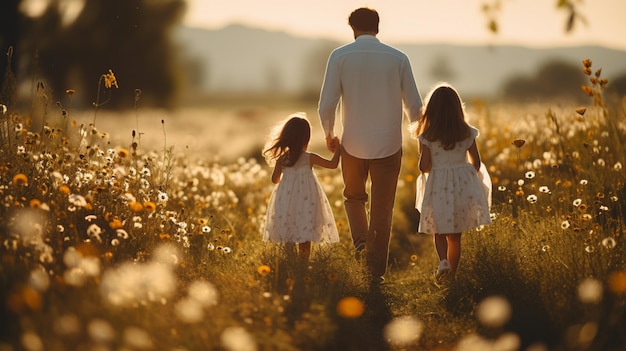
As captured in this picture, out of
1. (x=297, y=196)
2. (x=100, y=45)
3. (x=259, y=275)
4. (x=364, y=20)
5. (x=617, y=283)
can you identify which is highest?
(x=100, y=45)

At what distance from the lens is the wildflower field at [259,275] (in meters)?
4.20

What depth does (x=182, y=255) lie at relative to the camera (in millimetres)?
6059

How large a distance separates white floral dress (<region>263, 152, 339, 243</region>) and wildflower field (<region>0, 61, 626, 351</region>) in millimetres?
191

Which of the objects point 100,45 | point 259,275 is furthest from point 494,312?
point 100,45

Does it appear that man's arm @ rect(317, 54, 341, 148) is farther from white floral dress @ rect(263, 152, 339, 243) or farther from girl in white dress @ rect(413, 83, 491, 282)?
girl in white dress @ rect(413, 83, 491, 282)

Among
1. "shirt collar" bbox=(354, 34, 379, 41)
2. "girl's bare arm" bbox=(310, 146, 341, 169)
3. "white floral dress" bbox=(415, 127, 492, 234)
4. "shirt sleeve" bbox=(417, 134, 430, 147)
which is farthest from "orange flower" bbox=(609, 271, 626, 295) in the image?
"shirt collar" bbox=(354, 34, 379, 41)

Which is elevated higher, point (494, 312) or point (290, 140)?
point (290, 140)

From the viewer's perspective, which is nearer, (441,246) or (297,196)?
(297,196)

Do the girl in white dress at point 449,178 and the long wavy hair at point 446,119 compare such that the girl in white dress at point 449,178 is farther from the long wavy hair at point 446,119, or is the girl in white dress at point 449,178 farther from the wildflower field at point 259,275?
the wildflower field at point 259,275

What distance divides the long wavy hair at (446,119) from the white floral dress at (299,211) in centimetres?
102

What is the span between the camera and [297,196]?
652 centimetres

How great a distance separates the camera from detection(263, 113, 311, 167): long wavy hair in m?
6.55

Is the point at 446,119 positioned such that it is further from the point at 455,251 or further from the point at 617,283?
the point at 617,283

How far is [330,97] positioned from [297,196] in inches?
35.5
